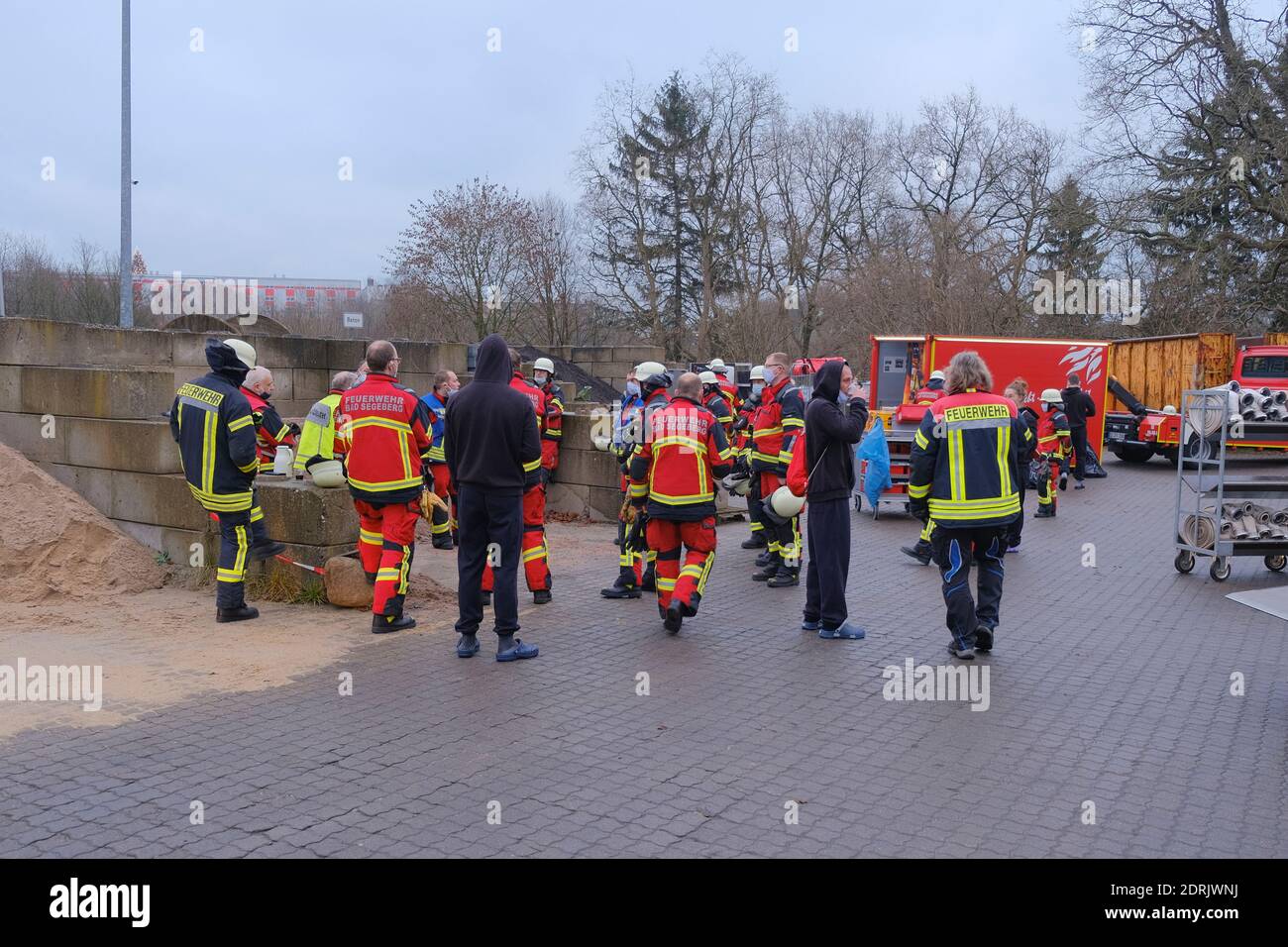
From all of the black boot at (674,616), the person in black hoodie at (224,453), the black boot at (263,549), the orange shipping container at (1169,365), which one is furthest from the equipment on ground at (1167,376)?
the person in black hoodie at (224,453)

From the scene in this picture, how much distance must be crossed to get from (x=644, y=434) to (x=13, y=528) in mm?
5603

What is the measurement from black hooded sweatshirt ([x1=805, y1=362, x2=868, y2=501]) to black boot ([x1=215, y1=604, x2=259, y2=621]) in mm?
4428

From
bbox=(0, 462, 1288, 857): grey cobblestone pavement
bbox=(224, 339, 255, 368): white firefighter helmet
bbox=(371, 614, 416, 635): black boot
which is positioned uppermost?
bbox=(224, 339, 255, 368): white firefighter helmet

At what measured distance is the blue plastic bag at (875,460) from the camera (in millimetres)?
14906

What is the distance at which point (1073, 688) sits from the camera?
23.0ft

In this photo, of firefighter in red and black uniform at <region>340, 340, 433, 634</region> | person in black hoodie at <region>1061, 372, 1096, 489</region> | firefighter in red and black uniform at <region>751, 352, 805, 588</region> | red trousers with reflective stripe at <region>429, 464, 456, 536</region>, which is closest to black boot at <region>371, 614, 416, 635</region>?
firefighter in red and black uniform at <region>340, 340, 433, 634</region>

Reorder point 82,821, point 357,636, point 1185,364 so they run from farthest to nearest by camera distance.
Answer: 1. point 1185,364
2. point 357,636
3. point 82,821

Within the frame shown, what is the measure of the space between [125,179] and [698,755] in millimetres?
20310

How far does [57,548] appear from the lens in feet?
31.5

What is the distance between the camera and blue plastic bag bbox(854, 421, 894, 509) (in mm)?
14906

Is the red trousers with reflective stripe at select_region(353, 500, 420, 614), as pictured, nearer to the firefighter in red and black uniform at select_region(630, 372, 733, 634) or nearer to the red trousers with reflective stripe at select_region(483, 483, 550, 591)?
the red trousers with reflective stripe at select_region(483, 483, 550, 591)
